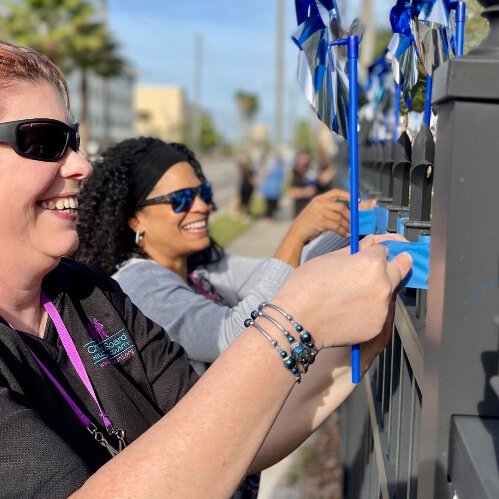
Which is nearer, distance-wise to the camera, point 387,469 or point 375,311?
point 375,311

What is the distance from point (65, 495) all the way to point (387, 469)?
933 mm

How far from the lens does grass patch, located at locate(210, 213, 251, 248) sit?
1389cm

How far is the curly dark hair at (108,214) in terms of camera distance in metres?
2.82

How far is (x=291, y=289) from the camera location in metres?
1.22

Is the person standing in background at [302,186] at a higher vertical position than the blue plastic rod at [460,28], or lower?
lower

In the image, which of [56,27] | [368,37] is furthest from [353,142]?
[56,27]

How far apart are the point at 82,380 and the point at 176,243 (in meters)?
1.38

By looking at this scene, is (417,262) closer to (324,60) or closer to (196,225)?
(324,60)

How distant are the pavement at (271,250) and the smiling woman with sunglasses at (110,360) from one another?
2.58 meters

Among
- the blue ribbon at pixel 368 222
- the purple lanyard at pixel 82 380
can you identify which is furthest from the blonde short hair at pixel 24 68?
the blue ribbon at pixel 368 222

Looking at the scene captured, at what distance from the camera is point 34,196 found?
1499mm

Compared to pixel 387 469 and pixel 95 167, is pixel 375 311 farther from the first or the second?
pixel 95 167

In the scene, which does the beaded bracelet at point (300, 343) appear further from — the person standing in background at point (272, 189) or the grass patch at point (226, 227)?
the person standing in background at point (272, 189)

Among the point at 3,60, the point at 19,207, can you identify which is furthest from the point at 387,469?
the point at 3,60
